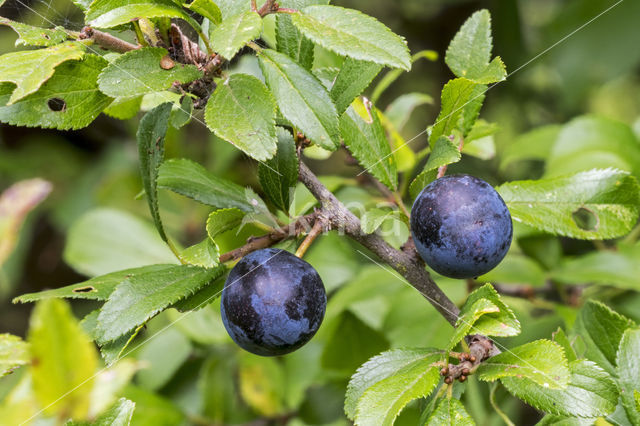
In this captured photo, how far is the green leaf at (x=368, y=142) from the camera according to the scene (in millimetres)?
803

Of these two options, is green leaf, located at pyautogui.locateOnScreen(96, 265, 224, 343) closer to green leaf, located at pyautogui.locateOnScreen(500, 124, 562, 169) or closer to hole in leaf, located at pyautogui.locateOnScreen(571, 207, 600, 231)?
hole in leaf, located at pyautogui.locateOnScreen(571, 207, 600, 231)

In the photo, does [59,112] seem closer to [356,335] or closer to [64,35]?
[64,35]

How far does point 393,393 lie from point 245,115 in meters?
0.33

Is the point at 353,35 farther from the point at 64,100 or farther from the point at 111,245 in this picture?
the point at 111,245

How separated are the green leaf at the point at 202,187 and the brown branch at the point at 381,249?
88 mm

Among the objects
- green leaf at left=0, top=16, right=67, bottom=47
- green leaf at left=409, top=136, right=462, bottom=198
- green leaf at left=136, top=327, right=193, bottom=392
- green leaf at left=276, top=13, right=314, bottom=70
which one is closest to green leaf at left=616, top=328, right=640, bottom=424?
green leaf at left=409, top=136, right=462, bottom=198

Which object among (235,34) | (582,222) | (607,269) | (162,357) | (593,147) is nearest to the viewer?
(235,34)

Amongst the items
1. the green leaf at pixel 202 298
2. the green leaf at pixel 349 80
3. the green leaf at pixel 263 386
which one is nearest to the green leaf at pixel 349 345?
the green leaf at pixel 263 386

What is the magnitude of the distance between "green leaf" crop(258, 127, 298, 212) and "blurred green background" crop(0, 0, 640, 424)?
406 millimetres

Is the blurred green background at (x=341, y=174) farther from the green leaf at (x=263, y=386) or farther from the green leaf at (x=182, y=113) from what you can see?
the green leaf at (x=182, y=113)

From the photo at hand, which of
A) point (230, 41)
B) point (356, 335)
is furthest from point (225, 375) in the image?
point (230, 41)

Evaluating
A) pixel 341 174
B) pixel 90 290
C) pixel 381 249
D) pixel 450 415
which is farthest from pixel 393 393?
pixel 341 174

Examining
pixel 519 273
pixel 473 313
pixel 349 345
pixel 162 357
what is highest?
pixel 473 313

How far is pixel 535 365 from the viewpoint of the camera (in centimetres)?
62
